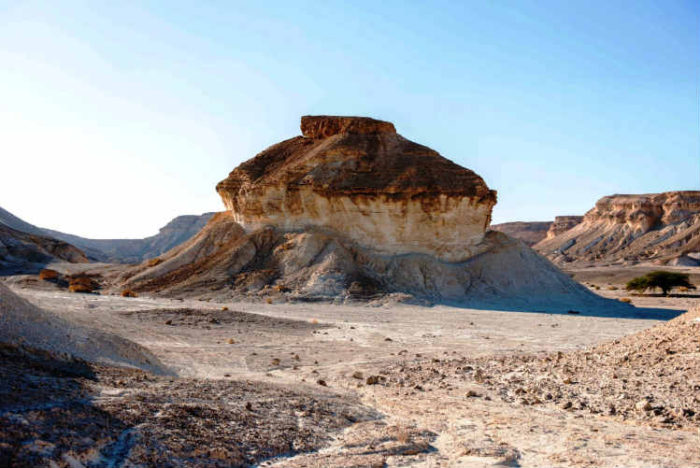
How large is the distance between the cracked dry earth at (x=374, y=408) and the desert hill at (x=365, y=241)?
1594 centimetres

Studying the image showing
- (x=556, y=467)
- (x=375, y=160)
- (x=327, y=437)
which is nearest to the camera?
(x=556, y=467)

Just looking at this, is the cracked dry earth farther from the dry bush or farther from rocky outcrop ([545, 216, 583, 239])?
rocky outcrop ([545, 216, 583, 239])

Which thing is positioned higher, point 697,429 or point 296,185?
point 296,185

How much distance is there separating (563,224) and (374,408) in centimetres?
12068

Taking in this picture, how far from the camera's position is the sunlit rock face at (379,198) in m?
32.8

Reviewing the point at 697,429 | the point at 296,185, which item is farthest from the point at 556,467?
the point at 296,185

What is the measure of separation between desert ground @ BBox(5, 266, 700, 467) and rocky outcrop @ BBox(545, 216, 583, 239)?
Answer: 4185 inches

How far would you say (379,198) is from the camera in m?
32.8

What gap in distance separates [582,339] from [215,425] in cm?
1356

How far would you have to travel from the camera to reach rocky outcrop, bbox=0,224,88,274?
4172 centimetres

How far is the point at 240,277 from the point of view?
1229 inches

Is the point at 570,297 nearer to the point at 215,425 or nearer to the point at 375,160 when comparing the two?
the point at 375,160

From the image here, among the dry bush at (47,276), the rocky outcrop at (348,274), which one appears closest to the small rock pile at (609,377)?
the rocky outcrop at (348,274)

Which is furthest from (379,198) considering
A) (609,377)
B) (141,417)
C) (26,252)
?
(26,252)
